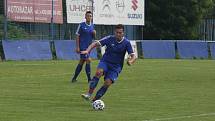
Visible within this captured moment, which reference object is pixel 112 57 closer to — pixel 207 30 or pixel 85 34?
pixel 85 34

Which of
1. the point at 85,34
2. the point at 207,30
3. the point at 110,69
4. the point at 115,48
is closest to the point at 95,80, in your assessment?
the point at 110,69

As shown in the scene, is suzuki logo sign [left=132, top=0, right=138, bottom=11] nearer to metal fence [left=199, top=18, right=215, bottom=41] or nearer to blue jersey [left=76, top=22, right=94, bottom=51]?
metal fence [left=199, top=18, right=215, bottom=41]

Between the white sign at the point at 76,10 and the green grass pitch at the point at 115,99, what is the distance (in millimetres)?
22602

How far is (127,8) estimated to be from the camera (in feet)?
171

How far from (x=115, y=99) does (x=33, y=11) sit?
28.3 meters

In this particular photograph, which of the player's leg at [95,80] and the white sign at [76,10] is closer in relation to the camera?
the player's leg at [95,80]

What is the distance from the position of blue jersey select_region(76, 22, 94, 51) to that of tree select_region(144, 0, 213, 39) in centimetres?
4044

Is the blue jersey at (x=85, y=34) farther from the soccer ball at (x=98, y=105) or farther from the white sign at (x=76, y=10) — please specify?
the white sign at (x=76, y=10)

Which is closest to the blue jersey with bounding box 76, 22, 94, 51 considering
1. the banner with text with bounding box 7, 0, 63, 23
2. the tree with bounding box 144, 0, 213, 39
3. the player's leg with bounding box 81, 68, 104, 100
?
the player's leg with bounding box 81, 68, 104, 100

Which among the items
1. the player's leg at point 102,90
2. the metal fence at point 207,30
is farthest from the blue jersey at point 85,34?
the metal fence at point 207,30

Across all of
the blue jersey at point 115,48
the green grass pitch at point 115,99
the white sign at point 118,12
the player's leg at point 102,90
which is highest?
the white sign at point 118,12

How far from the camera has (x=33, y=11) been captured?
→ 1727 inches

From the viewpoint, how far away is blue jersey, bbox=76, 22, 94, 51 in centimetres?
2056

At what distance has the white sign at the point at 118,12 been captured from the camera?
49.5m
